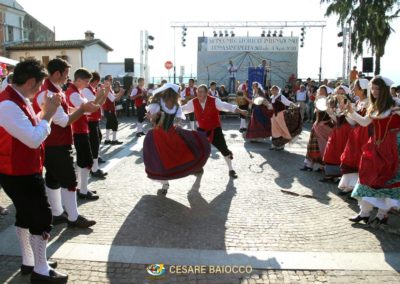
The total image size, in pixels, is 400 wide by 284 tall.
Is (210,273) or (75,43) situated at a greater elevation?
(75,43)

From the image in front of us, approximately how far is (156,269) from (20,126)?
1.76 meters

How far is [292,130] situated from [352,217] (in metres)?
5.15

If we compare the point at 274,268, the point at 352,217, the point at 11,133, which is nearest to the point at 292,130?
the point at 352,217

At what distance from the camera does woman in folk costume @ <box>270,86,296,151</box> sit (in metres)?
10.0

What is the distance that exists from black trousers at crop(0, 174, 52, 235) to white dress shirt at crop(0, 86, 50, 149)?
0.40 metres

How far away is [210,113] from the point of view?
726 cm

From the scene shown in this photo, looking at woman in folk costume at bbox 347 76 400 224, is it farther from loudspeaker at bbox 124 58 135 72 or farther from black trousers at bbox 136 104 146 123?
loudspeaker at bbox 124 58 135 72

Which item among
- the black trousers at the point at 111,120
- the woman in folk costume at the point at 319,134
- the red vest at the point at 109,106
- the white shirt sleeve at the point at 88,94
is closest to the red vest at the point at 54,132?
the white shirt sleeve at the point at 88,94

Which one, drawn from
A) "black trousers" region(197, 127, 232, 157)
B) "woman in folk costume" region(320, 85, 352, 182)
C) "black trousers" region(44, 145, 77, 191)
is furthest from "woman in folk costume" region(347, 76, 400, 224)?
"black trousers" region(44, 145, 77, 191)

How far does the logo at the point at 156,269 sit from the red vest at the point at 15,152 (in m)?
1.37

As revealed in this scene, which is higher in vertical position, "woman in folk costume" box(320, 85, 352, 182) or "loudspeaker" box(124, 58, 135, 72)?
"loudspeaker" box(124, 58, 135, 72)

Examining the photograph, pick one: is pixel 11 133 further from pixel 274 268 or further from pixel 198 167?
pixel 198 167

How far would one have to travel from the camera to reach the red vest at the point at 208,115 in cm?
726

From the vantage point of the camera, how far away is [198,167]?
5.85 m
